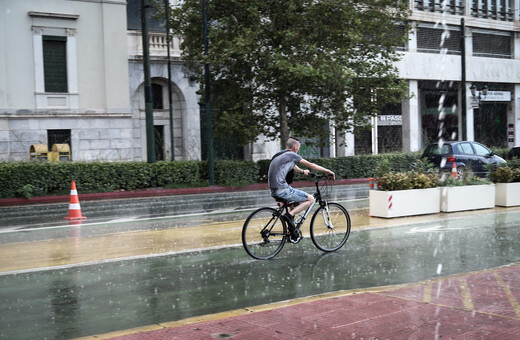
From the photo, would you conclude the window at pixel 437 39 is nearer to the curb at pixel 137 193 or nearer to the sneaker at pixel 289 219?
the curb at pixel 137 193

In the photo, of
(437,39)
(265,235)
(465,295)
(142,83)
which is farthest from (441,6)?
(465,295)

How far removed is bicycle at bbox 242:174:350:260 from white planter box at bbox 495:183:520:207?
7109 mm

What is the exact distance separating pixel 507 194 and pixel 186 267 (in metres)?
9.87

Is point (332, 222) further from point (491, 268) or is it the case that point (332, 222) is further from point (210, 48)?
point (210, 48)

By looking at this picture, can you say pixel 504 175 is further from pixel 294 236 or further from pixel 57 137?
pixel 57 137

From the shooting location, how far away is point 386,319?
18.5 feet

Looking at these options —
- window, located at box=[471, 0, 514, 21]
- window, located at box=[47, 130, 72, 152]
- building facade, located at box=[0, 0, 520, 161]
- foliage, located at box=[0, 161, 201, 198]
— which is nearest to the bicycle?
foliage, located at box=[0, 161, 201, 198]

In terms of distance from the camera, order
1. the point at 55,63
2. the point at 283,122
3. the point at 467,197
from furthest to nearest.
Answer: the point at 55,63, the point at 283,122, the point at 467,197

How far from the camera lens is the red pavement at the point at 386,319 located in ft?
17.1

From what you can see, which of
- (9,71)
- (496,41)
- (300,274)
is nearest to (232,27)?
(9,71)

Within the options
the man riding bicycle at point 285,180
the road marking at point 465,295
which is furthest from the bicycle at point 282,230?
the road marking at point 465,295

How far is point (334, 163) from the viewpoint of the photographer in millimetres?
28297

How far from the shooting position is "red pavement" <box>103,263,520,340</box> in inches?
205

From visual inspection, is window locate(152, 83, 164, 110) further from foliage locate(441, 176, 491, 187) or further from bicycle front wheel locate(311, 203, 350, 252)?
bicycle front wheel locate(311, 203, 350, 252)
